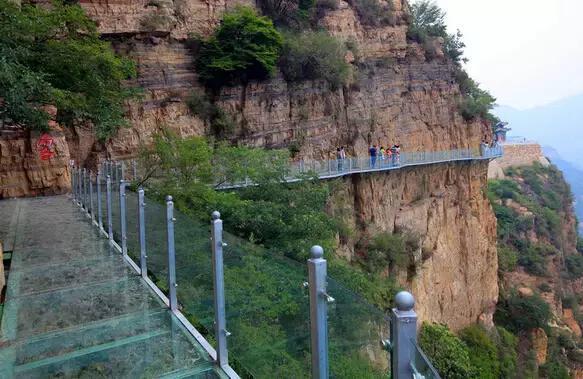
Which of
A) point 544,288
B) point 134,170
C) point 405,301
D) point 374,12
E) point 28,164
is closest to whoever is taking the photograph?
point 405,301

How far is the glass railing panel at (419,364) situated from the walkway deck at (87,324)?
2.01 metres

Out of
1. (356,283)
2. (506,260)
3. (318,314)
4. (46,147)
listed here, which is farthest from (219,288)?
(506,260)

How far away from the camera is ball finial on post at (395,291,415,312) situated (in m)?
1.95

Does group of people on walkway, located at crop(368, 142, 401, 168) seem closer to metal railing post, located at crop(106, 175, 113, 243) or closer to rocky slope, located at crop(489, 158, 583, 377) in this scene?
rocky slope, located at crop(489, 158, 583, 377)

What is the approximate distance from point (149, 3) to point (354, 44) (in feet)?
33.8

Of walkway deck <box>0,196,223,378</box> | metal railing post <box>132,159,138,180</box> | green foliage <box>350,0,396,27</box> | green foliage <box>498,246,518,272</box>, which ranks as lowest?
green foliage <box>498,246,518,272</box>

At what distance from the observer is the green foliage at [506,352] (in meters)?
23.6

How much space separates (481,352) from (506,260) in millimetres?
12888

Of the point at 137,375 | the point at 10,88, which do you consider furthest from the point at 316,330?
the point at 10,88

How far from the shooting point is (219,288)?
12.8 feet

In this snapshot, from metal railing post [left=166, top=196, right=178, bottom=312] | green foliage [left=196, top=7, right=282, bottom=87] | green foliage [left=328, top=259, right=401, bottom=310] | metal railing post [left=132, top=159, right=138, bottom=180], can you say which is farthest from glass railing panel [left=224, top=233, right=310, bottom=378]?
green foliage [left=196, top=7, right=282, bottom=87]

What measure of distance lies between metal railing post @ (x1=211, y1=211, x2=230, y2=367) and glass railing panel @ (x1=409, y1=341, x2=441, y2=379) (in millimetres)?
2026

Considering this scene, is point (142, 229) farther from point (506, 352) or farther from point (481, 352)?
point (506, 352)

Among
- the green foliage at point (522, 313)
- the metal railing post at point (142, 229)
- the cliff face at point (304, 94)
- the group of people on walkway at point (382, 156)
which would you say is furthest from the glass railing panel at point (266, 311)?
the green foliage at point (522, 313)
